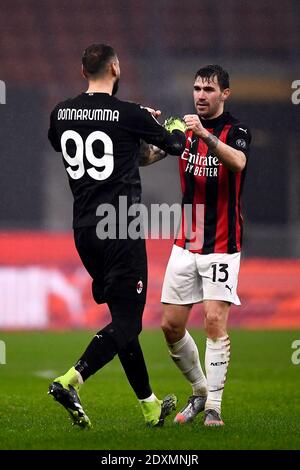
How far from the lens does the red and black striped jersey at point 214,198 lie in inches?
245

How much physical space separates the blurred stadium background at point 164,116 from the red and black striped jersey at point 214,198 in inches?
350

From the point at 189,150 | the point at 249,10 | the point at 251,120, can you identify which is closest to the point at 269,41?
the point at 249,10

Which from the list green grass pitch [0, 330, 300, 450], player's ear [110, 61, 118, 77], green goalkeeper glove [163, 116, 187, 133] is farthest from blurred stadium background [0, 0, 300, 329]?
player's ear [110, 61, 118, 77]

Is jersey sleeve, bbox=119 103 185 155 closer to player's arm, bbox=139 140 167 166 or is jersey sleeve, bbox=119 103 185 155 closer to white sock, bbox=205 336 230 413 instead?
player's arm, bbox=139 140 167 166

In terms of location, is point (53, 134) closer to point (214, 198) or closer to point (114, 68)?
point (114, 68)

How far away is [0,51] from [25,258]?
8619 mm

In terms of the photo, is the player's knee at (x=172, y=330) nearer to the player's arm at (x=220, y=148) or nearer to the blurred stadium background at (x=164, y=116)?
the player's arm at (x=220, y=148)

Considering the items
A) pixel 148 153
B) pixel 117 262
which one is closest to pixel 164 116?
pixel 148 153

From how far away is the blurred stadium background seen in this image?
599 inches

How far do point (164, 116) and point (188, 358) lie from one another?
12258 mm

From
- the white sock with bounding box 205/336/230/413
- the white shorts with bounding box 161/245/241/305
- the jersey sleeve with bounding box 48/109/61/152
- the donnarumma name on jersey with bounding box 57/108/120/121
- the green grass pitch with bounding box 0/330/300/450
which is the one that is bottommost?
the green grass pitch with bounding box 0/330/300/450

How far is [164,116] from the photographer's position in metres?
18.3

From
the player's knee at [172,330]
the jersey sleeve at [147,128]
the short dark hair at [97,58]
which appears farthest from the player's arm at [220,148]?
the player's knee at [172,330]

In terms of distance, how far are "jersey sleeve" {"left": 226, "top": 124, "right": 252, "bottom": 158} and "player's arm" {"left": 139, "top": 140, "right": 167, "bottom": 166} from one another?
17.9 inches
